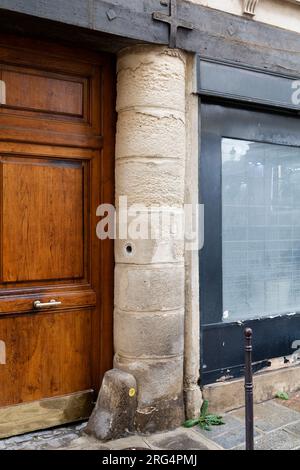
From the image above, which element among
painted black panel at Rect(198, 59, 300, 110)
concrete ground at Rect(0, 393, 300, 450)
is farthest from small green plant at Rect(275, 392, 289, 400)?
painted black panel at Rect(198, 59, 300, 110)

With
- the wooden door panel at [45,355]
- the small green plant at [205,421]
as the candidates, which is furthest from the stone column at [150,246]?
the wooden door panel at [45,355]

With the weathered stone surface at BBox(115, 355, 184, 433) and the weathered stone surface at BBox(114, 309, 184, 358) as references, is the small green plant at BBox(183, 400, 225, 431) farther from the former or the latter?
the weathered stone surface at BBox(114, 309, 184, 358)

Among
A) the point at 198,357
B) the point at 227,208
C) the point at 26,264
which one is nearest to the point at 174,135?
the point at 227,208

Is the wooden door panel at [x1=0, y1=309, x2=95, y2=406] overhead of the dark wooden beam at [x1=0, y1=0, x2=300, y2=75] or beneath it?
beneath

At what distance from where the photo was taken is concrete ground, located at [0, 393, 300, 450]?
2.91 meters

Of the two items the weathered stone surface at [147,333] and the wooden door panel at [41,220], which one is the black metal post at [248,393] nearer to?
the weathered stone surface at [147,333]

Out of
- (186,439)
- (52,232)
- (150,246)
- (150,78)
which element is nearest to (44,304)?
(52,232)

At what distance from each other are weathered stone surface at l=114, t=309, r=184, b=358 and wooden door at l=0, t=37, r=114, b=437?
0.71 feet

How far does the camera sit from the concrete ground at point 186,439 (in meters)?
2.91

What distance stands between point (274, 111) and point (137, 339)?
7.68ft

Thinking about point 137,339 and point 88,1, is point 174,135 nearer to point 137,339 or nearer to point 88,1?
point 88,1

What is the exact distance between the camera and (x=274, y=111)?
12.7 feet

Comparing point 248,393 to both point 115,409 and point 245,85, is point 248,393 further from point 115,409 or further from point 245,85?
point 245,85

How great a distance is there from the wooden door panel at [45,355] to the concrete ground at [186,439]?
0.27 meters
